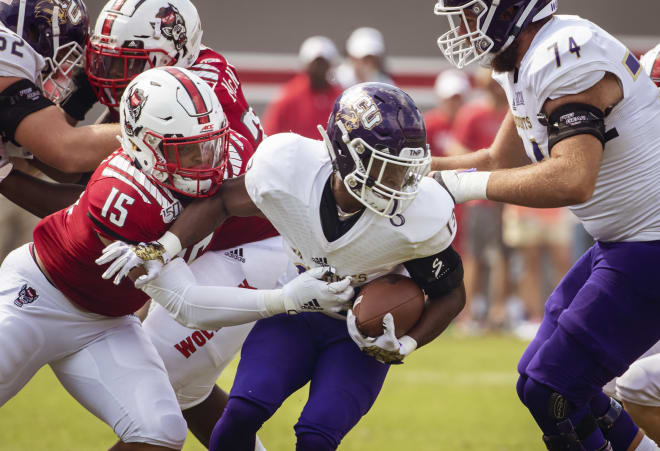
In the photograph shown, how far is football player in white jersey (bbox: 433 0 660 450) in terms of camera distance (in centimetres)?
327

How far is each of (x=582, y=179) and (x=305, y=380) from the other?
48.7 inches

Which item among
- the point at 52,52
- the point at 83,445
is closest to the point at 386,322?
the point at 52,52

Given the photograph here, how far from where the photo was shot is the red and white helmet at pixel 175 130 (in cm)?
330

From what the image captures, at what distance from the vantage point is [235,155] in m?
3.75

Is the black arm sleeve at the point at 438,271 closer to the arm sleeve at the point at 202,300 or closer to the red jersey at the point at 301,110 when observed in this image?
the arm sleeve at the point at 202,300

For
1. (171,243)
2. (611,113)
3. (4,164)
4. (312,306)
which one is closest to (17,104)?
(4,164)

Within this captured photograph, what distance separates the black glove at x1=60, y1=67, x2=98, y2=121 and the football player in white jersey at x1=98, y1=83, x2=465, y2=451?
1.07 m

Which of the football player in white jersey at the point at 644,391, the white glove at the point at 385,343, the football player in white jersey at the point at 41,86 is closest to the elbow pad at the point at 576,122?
the white glove at the point at 385,343

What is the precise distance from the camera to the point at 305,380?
11.4ft

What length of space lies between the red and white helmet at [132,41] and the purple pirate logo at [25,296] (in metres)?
0.87

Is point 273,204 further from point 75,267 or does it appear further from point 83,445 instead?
point 83,445

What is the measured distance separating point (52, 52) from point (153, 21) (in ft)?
1.49

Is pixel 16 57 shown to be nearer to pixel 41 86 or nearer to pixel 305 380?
pixel 41 86

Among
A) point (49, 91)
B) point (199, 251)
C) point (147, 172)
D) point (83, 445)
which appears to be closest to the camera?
point (147, 172)
